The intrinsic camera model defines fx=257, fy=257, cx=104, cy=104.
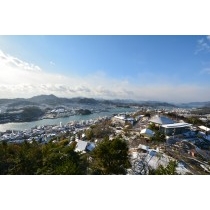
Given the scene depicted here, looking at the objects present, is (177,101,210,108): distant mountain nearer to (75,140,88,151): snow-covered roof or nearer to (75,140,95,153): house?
(75,140,95,153): house

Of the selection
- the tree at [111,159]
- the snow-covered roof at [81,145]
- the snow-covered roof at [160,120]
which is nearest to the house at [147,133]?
the snow-covered roof at [160,120]

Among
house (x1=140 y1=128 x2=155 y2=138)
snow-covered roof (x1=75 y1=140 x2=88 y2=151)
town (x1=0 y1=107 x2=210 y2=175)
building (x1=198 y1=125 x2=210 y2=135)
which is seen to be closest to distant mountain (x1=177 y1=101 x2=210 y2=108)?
town (x1=0 y1=107 x2=210 y2=175)

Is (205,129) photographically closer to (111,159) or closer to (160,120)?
(160,120)

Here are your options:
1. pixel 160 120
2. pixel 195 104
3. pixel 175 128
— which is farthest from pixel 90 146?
pixel 195 104
